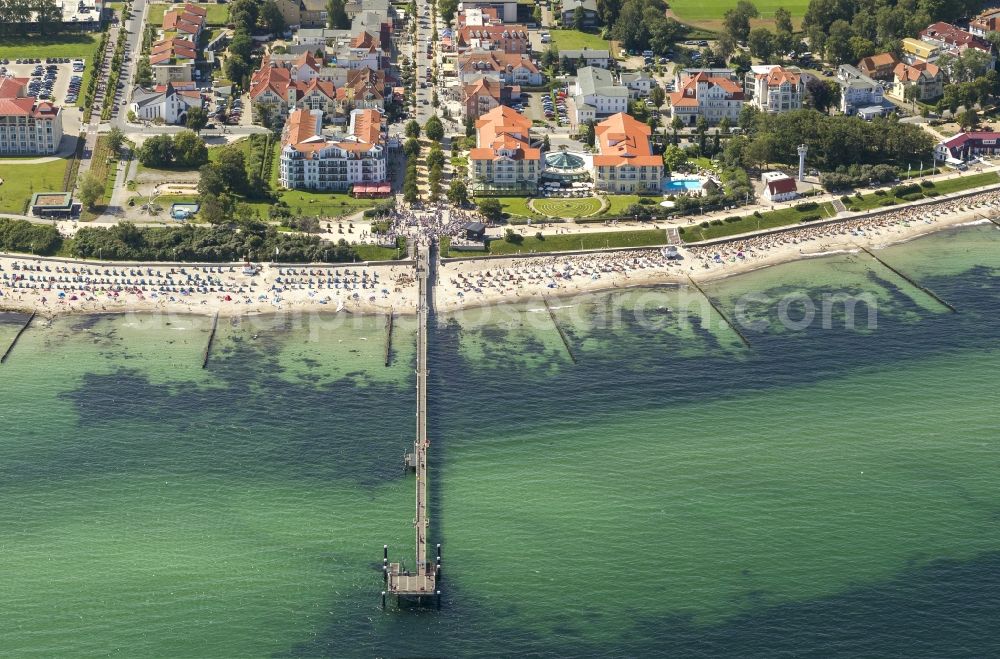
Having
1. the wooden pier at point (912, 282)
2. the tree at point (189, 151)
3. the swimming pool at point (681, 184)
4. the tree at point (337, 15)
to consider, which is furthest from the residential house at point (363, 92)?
the wooden pier at point (912, 282)

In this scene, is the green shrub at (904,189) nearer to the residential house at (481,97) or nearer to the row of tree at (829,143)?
the row of tree at (829,143)

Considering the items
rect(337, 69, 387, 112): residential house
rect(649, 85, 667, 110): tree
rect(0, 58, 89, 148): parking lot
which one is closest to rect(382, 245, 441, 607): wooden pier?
rect(337, 69, 387, 112): residential house

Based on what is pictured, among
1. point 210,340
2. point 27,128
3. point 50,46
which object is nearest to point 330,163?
point 27,128

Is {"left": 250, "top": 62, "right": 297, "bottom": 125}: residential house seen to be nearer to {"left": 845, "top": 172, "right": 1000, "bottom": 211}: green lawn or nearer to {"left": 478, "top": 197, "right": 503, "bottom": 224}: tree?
{"left": 478, "top": 197, "right": 503, "bottom": 224}: tree

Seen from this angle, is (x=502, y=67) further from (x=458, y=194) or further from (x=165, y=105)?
(x=165, y=105)

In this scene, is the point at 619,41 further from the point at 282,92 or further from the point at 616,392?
the point at 616,392
